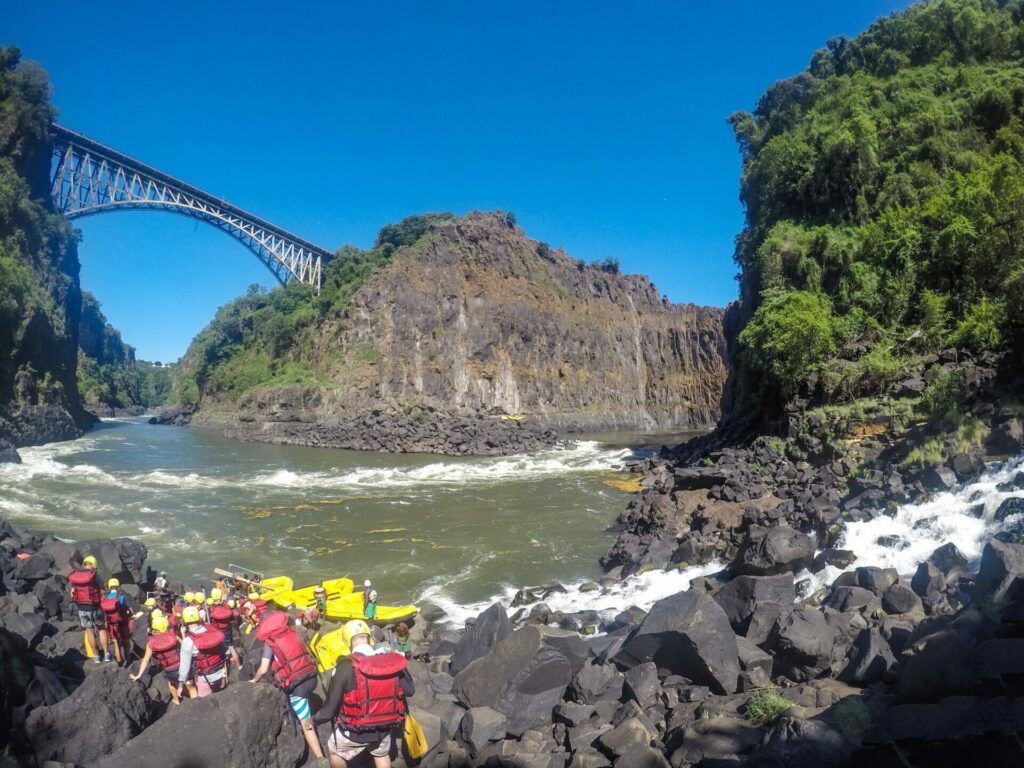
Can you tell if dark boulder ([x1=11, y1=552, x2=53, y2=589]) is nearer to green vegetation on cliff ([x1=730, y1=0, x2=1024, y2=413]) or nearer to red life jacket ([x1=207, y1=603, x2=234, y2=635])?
red life jacket ([x1=207, y1=603, x2=234, y2=635])

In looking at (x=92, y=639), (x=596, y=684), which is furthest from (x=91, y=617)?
(x=596, y=684)

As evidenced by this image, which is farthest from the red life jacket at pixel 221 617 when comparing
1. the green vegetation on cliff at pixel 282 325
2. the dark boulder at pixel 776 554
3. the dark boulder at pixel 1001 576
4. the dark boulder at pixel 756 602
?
the green vegetation on cliff at pixel 282 325

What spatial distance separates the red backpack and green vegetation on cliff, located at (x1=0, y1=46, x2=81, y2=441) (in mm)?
35572

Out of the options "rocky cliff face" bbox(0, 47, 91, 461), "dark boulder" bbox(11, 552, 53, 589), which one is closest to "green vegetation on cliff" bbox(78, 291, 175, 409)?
"rocky cliff face" bbox(0, 47, 91, 461)

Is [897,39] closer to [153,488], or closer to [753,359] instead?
[753,359]

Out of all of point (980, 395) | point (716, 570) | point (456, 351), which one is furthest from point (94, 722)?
point (456, 351)

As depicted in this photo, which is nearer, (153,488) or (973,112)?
(973,112)

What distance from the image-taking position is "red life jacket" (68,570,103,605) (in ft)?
30.3

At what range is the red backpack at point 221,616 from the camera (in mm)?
8648

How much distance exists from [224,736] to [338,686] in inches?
64.0

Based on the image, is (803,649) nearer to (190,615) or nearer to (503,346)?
(190,615)

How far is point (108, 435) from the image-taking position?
5169 cm

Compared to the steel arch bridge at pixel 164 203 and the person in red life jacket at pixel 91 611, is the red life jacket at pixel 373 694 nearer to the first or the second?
the person in red life jacket at pixel 91 611

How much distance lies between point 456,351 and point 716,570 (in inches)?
2130
